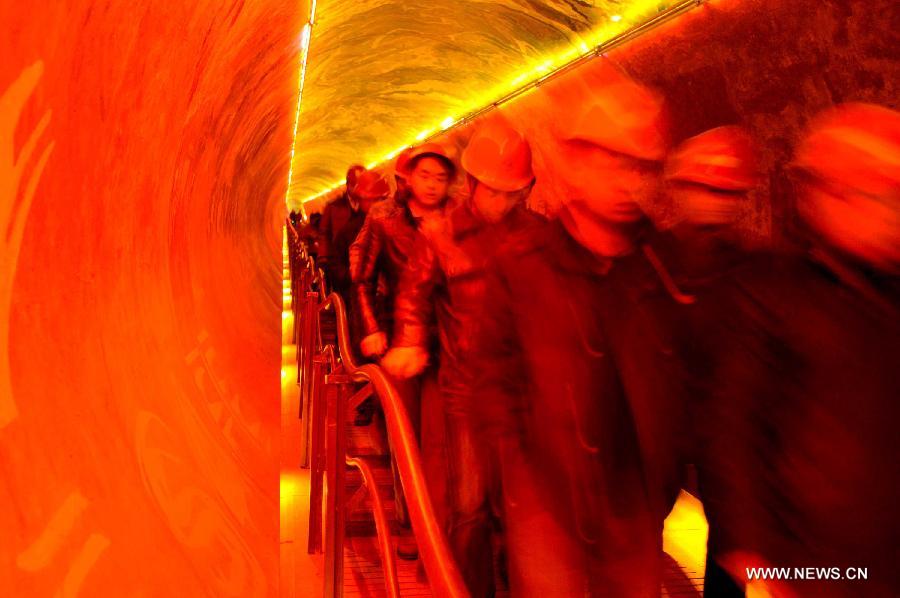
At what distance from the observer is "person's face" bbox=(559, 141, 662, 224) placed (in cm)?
246

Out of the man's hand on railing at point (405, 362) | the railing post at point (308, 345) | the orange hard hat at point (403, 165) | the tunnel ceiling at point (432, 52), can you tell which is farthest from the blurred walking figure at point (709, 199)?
the tunnel ceiling at point (432, 52)

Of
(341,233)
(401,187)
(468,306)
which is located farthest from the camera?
(341,233)

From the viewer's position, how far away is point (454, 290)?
11.2 ft

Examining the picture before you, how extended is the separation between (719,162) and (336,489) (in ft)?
6.15

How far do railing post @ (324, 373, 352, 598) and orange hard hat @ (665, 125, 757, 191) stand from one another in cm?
167

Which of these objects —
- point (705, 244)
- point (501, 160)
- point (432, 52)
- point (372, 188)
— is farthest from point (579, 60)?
point (705, 244)

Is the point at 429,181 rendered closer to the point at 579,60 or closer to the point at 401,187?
the point at 401,187

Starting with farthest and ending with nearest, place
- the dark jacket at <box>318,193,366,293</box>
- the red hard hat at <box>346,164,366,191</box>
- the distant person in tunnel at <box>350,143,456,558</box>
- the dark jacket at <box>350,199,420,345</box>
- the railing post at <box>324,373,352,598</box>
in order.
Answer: the dark jacket at <box>318,193,366,293</box> → the red hard hat at <box>346,164,366,191</box> → the dark jacket at <box>350,199,420,345</box> → the distant person in tunnel at <box>350,143,456,558</box> → the railing post at <box>324,373,352,598</box>

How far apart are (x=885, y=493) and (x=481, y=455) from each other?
62.2 inches

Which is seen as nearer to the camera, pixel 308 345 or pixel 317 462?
pixel 317 462

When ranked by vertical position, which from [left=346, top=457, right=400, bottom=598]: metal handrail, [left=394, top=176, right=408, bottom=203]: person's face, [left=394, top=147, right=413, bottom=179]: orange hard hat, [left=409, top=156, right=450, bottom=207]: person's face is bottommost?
[left=346, top=457, right=400, bottom=598]: metal handrail

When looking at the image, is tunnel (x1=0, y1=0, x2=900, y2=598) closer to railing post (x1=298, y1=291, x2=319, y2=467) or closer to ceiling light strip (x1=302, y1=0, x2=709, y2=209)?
ceiling light strip (x1=302, y1=0, x2=709, y2=209)

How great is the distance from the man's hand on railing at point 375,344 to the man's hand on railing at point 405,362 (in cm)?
74

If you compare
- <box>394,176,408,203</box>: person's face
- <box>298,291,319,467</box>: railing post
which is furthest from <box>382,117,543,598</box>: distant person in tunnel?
<box>298,291,319,467</box>: railing post
